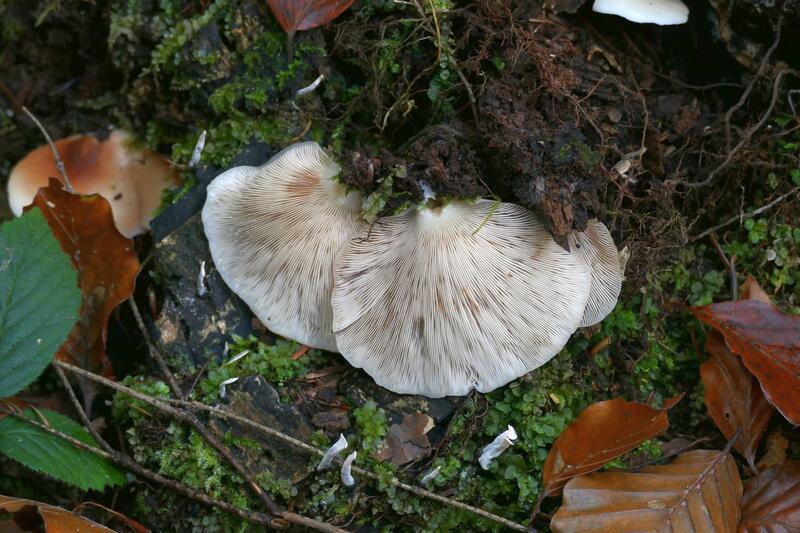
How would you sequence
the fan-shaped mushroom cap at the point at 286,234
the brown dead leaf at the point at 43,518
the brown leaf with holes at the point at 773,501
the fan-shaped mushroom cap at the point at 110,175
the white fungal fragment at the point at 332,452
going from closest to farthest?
the brown dead leaf at the point at 43,518
the white fungal fragment at the point at 332,452
the brown leaf with holes at the point at 773,501
the fan-shaped mushroom cap at the point at 286,234
the fan-shaped mushroom cap at the point at 110,175

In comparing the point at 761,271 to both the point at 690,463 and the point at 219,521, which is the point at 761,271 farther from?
the point at 219,521

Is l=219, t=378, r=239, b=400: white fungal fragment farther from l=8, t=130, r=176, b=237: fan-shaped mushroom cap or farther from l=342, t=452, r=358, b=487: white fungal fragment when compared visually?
l=8, t=130, r=176, b=237: fan-shaped mushroom cap

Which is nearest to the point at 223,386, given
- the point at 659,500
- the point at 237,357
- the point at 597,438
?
the point at 237,357

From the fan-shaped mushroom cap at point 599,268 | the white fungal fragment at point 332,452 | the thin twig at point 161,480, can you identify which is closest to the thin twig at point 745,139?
the fan-shaped mushroom cap at point 599,268

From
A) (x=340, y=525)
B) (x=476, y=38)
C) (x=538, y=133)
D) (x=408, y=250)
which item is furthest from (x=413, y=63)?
(x=340, y=525)

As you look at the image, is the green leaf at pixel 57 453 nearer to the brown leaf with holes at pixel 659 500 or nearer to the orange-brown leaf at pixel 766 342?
the brown leaf with holes at pixel 659 500
